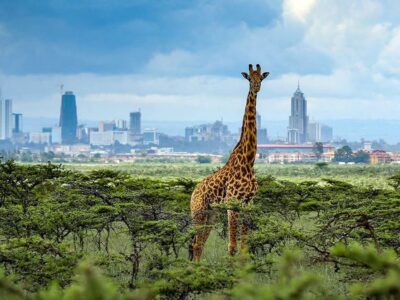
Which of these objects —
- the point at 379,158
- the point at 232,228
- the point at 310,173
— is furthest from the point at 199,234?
the point at 379,158

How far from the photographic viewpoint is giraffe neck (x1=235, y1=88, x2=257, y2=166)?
11555 millimetres

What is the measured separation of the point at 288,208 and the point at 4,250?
Result: 29.1 feet

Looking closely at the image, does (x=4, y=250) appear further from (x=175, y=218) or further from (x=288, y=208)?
(x=288, y=208)

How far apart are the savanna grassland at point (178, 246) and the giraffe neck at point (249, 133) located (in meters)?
0.80

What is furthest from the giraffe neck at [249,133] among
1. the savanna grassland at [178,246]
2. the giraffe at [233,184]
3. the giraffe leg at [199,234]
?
the giraffe leg at [199,234]

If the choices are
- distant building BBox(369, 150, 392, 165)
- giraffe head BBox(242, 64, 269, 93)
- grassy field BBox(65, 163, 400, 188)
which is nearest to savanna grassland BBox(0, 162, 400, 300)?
giraffe head BBox(242, 64, 269, 93)

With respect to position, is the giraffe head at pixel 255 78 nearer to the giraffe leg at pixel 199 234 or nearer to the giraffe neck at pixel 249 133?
the giraffe neck at pixel 249 133

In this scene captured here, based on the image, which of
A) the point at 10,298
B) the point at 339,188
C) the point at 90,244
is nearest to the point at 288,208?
the point at 339,188

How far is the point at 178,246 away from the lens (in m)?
11.1

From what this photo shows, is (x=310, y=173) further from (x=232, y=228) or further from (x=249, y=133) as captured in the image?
(x=232, y=228)

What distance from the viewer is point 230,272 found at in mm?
7594

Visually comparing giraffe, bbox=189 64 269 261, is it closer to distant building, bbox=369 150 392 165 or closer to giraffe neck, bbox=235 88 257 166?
giraffe neck, bbox=235 88 257 166

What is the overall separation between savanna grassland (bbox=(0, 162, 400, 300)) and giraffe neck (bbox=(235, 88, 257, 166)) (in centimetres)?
80

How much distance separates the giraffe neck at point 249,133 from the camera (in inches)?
455
